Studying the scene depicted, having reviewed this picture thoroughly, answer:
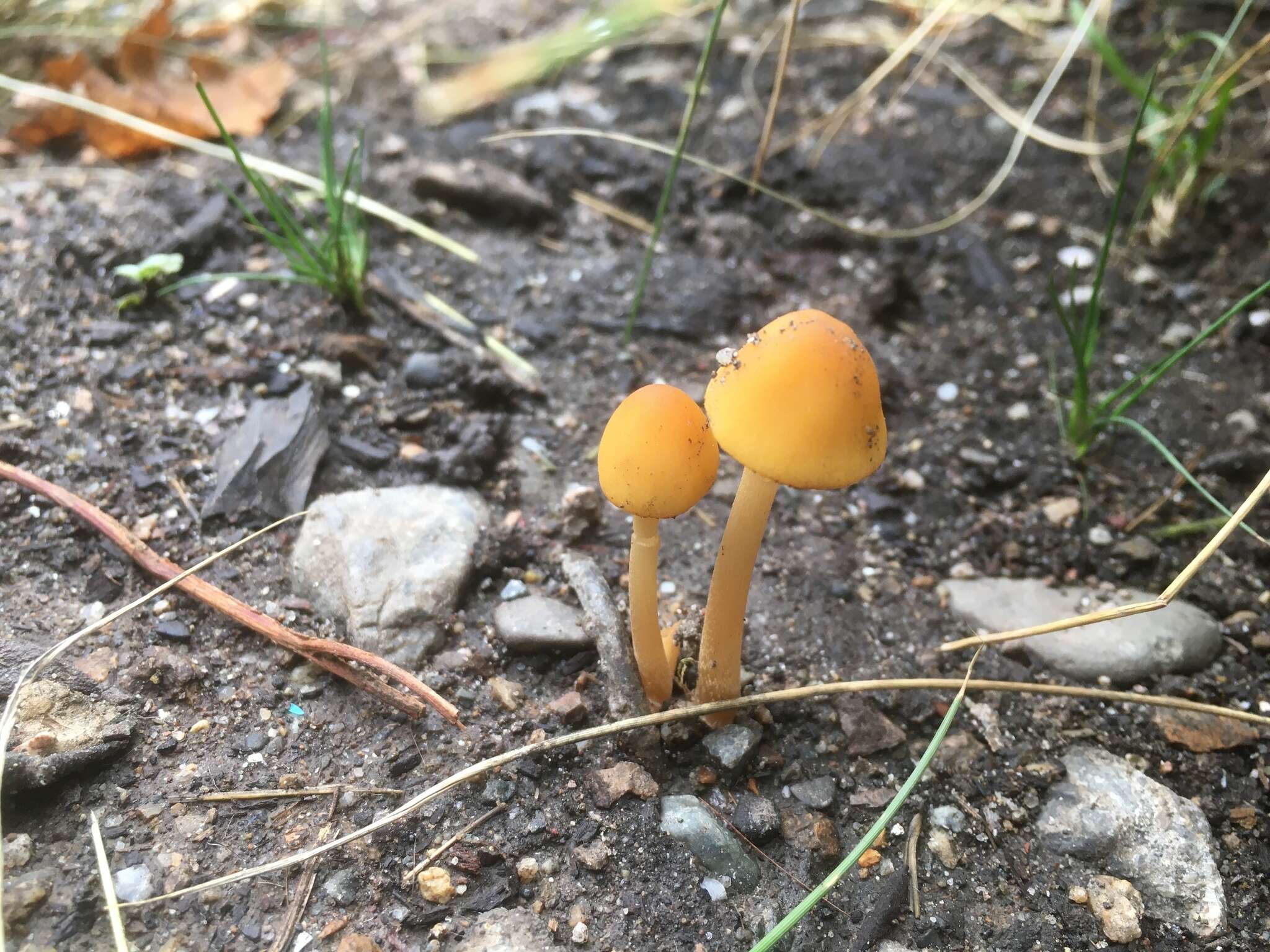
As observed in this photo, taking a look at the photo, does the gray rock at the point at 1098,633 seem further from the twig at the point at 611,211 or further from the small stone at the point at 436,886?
the twig at the point at 611,211

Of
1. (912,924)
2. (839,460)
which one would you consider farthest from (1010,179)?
(912,924)

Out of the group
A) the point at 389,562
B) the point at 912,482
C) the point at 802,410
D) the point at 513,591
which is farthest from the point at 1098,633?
the point at 389,562

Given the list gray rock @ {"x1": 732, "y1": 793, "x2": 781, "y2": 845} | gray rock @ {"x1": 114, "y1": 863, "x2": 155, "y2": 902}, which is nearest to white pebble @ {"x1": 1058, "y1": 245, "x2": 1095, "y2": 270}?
gray rock @ {"x1": 732, "y1": 793, "x2": 781, "y2": 845}

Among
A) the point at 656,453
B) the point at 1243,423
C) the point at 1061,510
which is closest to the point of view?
the point at 656,453

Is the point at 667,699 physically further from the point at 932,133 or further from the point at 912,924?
the point at 932,133

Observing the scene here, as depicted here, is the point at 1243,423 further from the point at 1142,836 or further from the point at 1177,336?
the point at 1142,836

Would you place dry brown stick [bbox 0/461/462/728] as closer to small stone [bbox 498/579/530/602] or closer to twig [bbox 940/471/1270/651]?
small stone [bbox 498/579/530/602]
